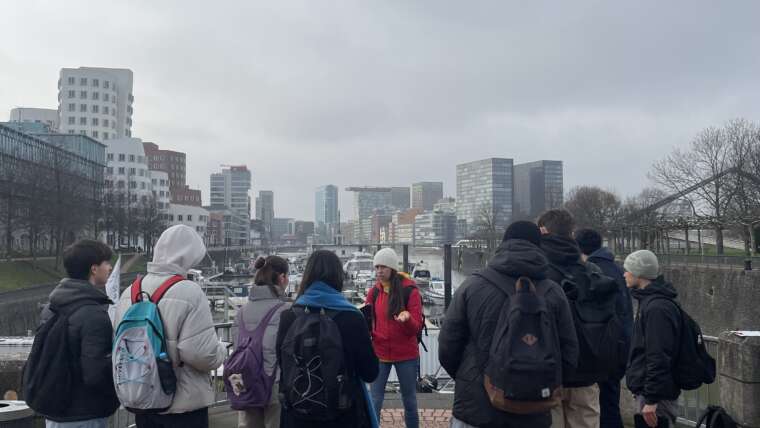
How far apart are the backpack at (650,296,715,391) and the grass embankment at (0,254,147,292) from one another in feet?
141

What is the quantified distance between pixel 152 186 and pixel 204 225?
19.2 meters

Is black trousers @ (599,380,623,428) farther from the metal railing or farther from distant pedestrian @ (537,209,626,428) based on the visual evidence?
the metal railing

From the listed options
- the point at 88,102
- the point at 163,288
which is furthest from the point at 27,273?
the point at 88,102

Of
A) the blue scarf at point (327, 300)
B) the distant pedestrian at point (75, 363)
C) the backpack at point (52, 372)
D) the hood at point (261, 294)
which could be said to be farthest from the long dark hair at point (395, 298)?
the backpack at point (52, 372)

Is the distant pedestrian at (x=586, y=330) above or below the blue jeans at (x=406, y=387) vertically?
above

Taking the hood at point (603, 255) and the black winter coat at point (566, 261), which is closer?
the black winter coat at point (566, 261)

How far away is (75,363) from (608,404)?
4.20 meters

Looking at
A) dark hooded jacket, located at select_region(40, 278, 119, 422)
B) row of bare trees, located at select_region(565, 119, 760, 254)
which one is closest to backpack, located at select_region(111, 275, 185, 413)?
dark hooded jacket, located at select_region(40, 278, 119, 422)

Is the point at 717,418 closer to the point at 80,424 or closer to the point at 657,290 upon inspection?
the point at 657,290

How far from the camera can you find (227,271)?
272 ft

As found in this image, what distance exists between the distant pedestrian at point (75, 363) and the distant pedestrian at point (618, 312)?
380cm

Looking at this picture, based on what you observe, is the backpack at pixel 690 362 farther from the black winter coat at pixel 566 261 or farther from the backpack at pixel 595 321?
the black winter coat at pixel 566 261

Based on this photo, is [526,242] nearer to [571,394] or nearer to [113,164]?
[571,394]

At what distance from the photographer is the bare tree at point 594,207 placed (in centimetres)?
6981
